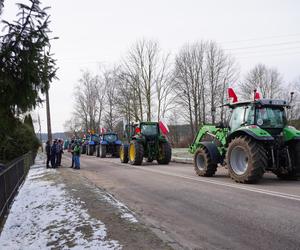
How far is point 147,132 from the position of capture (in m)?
19.0

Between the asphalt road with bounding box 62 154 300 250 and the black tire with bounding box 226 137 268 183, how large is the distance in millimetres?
340

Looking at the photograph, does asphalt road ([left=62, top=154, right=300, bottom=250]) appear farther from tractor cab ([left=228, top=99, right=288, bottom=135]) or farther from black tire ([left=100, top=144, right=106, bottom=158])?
black tire ([left=100, top=144, right=106, bottom=158])

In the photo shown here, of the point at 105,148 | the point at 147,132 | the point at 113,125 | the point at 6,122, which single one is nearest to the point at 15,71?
the point at 6,122

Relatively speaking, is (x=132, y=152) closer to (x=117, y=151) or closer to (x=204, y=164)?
(x=204, y=164)

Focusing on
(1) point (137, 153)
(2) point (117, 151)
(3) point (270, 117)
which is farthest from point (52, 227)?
(2) point (117, 151)

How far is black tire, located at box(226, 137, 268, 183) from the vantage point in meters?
9.12

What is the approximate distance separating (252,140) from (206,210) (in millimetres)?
3727

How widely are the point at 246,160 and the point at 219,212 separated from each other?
3775 millimetres

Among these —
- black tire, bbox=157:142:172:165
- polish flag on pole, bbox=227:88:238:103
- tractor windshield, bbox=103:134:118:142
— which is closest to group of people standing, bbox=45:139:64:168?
black tire, bbox=157:142:172:165

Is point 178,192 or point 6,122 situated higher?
point 6,122

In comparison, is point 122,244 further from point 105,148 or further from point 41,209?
point 105,148

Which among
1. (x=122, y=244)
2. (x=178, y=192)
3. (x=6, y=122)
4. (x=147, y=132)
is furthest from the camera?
(x=147, y=132)

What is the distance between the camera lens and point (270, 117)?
33.7ft

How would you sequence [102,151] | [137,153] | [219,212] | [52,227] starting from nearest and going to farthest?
[52,227], [219,212], [137,153], [102,151]
